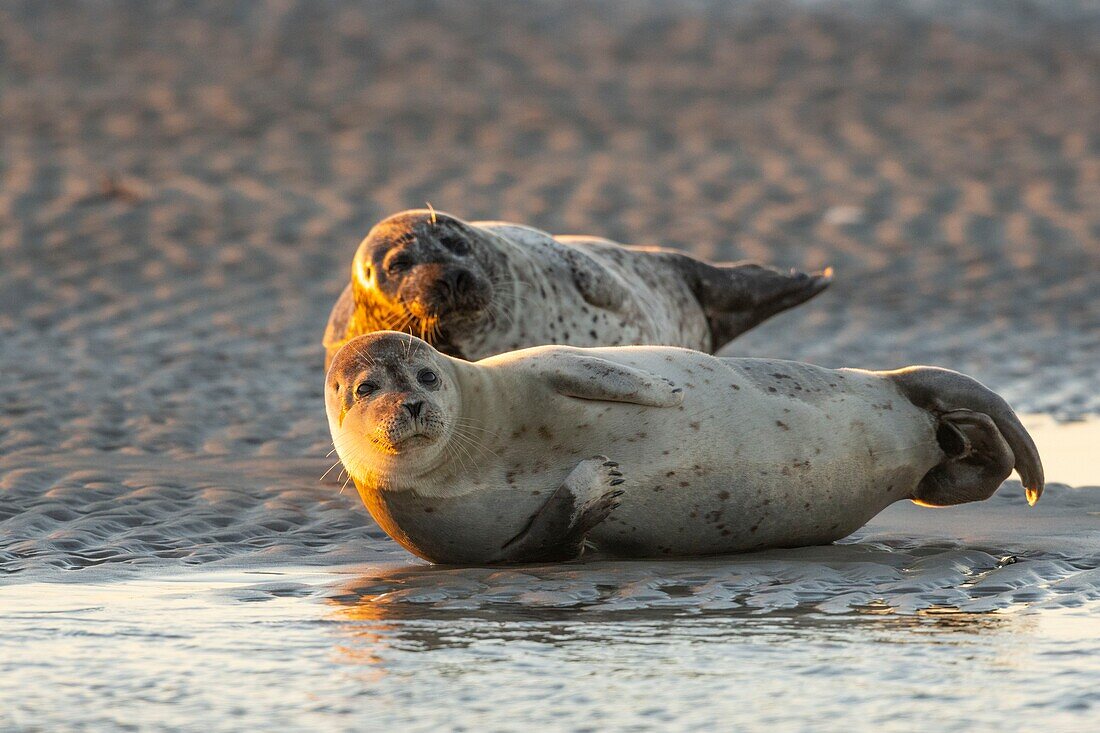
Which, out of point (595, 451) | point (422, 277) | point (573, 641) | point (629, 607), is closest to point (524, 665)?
point (573, 641)

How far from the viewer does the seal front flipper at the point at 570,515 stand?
497 centimetres

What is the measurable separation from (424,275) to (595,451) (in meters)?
2.04

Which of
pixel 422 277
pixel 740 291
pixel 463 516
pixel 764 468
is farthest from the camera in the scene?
pixel 740 291

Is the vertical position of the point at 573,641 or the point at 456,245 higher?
the point at 456,245

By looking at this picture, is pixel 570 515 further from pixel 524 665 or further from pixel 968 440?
pixel 968 440

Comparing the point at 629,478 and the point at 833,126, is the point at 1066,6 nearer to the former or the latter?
the point at 833,126

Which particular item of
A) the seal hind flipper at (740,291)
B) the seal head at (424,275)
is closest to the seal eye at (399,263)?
the seal head at (424,275)

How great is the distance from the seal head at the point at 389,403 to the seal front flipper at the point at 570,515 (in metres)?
0.32

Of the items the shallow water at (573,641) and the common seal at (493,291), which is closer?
the shallow water at (573,641)

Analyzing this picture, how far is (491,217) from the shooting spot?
518 inches

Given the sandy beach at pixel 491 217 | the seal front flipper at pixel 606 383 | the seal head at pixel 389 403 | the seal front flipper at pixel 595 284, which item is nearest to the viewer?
the sandy beach at pixel 491 217

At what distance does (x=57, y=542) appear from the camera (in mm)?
5566

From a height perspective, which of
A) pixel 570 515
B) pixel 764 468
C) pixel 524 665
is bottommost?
pixel 524 665

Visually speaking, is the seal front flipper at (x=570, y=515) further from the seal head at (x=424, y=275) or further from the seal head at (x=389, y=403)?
the seal head at (x=424, y=275)
